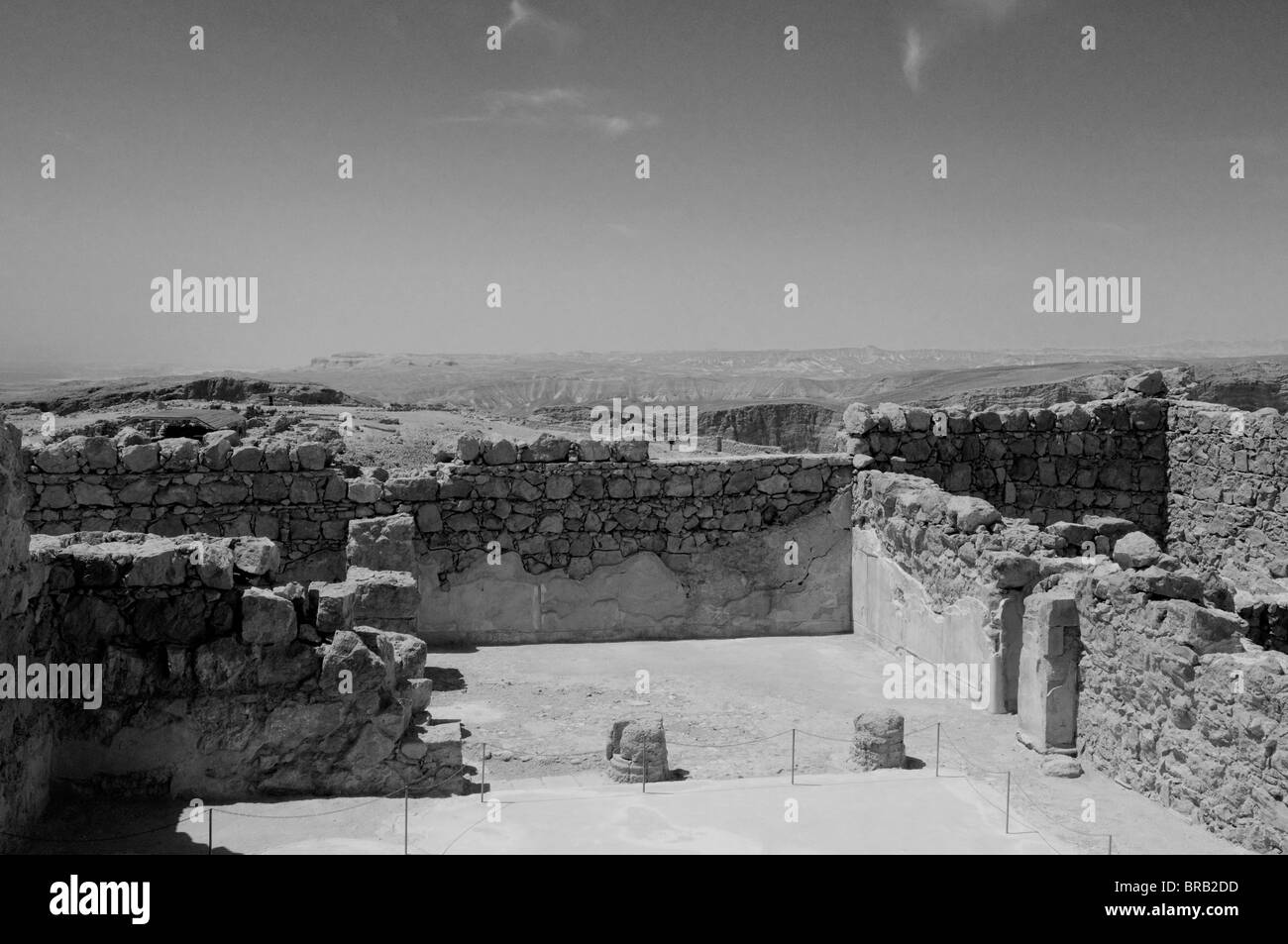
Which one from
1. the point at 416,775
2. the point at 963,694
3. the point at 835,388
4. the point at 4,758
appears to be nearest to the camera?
the point at 4,758

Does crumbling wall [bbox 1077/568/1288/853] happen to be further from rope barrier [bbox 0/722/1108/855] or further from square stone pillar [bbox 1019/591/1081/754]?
rope barrier [bbox 0/722/1108/855]

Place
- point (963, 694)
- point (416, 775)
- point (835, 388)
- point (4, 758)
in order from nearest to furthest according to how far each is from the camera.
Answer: point (4, 758)
point (416, 775)
point (963, 694)
point (835, 388)

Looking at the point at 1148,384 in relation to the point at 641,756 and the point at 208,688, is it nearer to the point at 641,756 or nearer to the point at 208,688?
the point at 641,756


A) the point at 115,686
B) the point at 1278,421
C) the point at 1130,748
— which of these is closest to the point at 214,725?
the point at 115,686

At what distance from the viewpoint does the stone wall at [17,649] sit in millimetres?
5500

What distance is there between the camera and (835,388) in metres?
54.2

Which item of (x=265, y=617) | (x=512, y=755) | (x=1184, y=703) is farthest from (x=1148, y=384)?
(x=265, y=617)

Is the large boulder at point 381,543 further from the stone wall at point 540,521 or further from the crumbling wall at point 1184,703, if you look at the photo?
the crumbling wall at point 1184,703

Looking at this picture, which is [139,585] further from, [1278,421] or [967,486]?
[1278,421]

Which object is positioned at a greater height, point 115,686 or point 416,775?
point 115,686

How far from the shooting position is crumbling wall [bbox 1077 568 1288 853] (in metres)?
5.82

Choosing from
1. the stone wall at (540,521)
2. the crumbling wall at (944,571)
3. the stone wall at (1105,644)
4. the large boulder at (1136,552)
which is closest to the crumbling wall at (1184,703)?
the stone wall at (1105,644)

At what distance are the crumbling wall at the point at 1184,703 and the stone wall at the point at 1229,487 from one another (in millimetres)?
5723

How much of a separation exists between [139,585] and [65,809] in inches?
50.9
